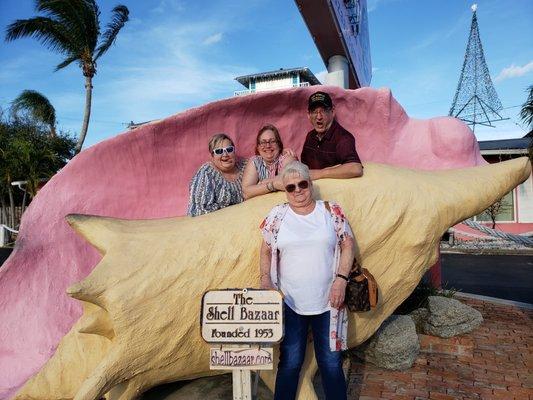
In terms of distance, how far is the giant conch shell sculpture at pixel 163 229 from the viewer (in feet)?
8.09

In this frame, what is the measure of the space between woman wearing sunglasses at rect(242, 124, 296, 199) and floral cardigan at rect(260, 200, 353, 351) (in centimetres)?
45

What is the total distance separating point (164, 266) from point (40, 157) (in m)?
20.4

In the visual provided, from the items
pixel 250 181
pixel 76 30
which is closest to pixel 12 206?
pixel 76 30

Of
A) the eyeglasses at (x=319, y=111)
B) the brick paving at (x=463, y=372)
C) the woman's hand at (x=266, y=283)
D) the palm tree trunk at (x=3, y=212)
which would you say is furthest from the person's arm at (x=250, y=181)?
the palm tree trunk at (x=3, y=212)

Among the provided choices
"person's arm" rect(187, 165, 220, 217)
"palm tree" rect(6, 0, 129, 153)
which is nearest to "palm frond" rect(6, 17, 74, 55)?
"palm tree" rect(6, 0, 129, 153)

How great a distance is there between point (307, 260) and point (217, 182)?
3.28 ft

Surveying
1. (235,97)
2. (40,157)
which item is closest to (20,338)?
(235,97)

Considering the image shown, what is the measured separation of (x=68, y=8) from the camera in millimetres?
14797

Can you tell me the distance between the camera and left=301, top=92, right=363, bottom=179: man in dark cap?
2865 millimetres

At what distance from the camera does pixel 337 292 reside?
2285 mm

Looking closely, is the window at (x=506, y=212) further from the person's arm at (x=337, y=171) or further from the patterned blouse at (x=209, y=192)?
A: the patterned blouse at (x=209, y=192)

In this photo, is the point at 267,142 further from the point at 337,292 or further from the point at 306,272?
the point at 337,292

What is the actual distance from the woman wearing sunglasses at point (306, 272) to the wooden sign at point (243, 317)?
1.07 ft

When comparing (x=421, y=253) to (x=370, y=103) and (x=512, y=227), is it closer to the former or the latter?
(x=370, y=103)
